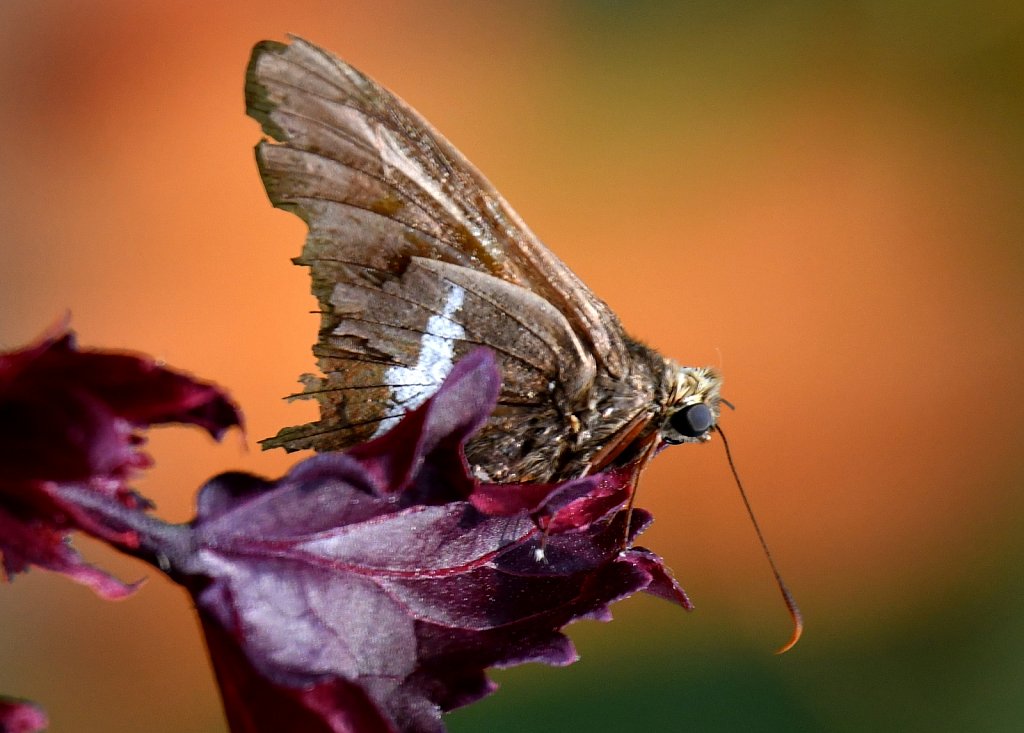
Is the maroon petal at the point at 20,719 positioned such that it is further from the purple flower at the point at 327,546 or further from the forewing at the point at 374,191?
the forewing at the point at 374,191

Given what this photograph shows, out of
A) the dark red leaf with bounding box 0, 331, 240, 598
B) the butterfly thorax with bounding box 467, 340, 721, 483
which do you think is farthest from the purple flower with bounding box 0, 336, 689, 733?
the butterfly thorax with bounding box 467, 340, 721, 483

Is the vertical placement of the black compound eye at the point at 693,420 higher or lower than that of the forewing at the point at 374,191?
lower

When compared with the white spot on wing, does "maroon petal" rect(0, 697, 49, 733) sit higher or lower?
lower

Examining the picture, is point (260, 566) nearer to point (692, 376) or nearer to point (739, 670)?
point (692, 376)

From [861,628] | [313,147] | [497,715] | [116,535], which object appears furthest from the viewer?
[861,628]

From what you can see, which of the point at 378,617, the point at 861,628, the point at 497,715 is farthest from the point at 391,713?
the point at 861,628

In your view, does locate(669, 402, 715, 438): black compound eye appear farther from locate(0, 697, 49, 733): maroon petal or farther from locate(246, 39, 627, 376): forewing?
locate(0, 697, 49, 733): maroon petal

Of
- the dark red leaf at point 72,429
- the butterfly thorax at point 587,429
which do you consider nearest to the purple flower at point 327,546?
the dark red leaf at point 72,429

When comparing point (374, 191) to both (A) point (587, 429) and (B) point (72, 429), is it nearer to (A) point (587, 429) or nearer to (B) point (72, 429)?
(A) point (587, 429)
